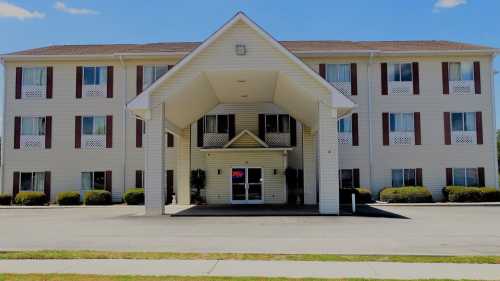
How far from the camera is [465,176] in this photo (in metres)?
29.0

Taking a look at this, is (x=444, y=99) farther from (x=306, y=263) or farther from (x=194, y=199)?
(x=306, y=263)

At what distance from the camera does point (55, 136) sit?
29703 millimetres

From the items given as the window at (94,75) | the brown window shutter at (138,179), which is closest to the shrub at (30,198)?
the brown window shutter at (138,179)

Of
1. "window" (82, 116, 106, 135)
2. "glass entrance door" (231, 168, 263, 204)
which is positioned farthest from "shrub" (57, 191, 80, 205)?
"glass entrance door" (231, 168, 263, 204)

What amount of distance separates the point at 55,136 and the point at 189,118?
9918mm

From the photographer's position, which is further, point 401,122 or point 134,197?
point 401,122

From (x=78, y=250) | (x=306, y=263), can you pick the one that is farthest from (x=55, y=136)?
(x=306, y=263)

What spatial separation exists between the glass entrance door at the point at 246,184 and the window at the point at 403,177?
28.8 ft

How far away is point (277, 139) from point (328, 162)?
9.33 meters

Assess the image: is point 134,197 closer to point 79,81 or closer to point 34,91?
point 79,81

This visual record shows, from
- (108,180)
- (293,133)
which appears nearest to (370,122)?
(293,133)

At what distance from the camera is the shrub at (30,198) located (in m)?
28.2

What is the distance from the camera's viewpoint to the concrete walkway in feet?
25.3

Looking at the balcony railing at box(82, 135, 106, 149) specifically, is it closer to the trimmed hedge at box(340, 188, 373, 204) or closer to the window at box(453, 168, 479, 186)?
the trimmed hedge at box(340, 188, 373, 204)
